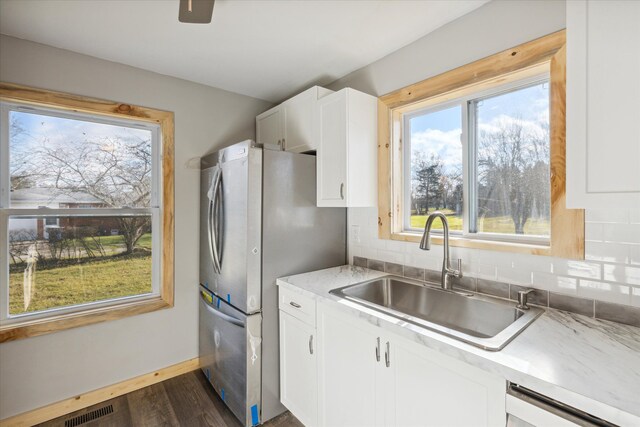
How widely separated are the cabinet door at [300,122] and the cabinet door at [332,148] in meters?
0.08

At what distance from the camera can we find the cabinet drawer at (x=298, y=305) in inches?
67.7

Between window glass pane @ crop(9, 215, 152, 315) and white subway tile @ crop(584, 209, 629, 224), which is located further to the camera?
window glass pane @ crop(9, 215, 152, 315)

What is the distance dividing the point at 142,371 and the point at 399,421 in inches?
81.2

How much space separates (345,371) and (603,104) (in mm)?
1535

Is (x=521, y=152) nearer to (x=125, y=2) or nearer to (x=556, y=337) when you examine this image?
(x=556, y=337)

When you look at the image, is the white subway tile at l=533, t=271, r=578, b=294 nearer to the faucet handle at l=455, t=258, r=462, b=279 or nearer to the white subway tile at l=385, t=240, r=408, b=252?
the faucet handle at l=455, t=258, r=462, b=279

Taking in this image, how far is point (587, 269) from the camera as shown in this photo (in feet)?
4.29

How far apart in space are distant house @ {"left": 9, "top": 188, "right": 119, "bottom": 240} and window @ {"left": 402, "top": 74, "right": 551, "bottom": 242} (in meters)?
2.36

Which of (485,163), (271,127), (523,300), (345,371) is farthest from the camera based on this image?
(271,127)

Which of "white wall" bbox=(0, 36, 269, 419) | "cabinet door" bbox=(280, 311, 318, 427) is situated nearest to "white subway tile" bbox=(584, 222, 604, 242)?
"cabinet door" bbox=(280, 311, 318, 427)

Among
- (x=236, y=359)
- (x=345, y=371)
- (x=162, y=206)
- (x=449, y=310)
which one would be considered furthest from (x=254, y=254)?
(x=449, y=310)

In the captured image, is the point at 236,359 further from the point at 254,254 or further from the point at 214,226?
the point at 214,226

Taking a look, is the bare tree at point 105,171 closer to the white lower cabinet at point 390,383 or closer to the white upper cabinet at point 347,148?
the white upper cabinet at point 347,148

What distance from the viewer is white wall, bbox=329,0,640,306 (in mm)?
1226
